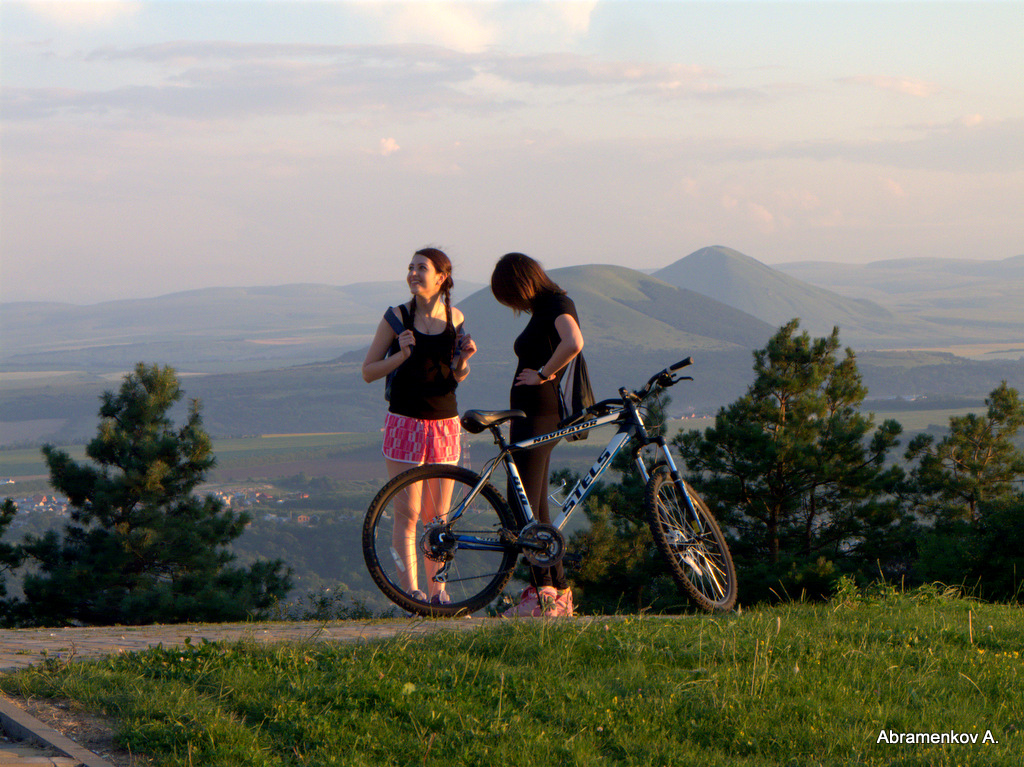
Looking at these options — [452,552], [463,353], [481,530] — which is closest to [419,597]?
[452,552]

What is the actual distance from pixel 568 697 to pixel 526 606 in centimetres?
200

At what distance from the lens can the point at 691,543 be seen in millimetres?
6027

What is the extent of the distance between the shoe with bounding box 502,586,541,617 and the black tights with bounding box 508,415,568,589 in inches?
Answer: 3.7

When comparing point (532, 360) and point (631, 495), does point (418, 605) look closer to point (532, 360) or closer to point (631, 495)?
point (532, 360)

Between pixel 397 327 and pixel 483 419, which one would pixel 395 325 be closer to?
pixel 397 327

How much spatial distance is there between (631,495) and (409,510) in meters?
23.2

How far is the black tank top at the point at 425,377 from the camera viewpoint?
6.09 meters

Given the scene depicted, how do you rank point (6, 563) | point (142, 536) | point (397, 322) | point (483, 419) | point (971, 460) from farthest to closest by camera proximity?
point (971, 460)
point (142, 536)
point (6, 563)
point (397, 322)
point (483, 419)

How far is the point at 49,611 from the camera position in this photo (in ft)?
87.0

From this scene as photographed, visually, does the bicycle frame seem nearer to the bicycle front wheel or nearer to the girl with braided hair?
the bicycle front wheel

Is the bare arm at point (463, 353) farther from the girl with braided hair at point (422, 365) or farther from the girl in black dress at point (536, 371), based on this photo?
the girl in black dress at point (536, 371)

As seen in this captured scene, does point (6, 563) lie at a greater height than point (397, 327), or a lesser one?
lesser

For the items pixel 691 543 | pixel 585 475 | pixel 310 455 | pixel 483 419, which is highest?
pixel 483 419

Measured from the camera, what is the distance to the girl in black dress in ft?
19.6
